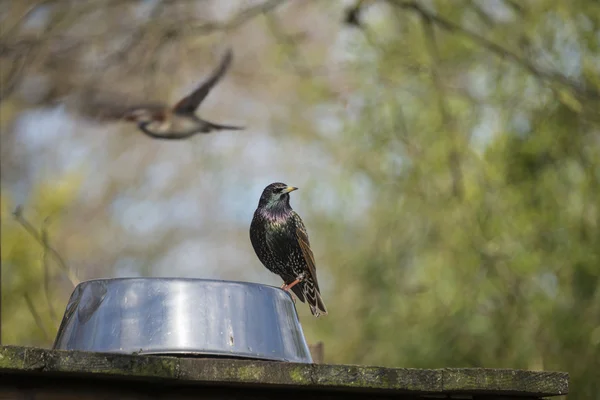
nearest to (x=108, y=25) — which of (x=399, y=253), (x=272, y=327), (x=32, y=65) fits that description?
(x=32, y=65)

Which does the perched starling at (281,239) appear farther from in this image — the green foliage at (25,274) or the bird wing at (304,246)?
the green foliage at (25,274)

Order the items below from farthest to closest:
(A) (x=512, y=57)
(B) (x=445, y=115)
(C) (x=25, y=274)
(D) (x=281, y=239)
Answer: (C) (x=25, y=274) → (B) (x=445, y=115) → (A) (x=512, y=57) → (D) (x=281, y=239)

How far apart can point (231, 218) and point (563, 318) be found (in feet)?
31.5

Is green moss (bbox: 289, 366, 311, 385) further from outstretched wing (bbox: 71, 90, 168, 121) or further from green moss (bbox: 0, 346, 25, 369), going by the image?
outstretched wing (bbox: 71, 90, 168, 121)

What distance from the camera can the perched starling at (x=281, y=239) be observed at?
3814mm

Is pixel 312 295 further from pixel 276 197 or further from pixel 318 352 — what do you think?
pixel 276 197

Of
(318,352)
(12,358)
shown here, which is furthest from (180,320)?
(318,352)

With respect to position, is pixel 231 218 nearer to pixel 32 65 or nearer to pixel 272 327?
pixel 32 65

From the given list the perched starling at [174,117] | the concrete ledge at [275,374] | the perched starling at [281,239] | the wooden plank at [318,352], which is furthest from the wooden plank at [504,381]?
the perched starling at [174,117]

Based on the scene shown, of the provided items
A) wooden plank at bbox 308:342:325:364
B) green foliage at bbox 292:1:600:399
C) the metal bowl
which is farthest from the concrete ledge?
green foliage at bbox 292:1:600:399

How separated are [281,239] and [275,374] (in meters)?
1.52

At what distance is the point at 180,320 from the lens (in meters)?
2.66

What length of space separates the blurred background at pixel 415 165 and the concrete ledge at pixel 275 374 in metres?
3.75

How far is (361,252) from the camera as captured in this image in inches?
360
